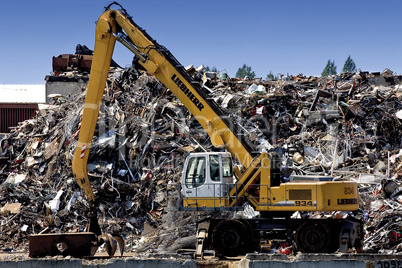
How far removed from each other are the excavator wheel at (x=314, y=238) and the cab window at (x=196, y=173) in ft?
8.41

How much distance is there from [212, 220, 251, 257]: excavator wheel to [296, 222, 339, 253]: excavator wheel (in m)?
1.21

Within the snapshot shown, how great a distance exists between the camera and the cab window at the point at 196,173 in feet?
38.7

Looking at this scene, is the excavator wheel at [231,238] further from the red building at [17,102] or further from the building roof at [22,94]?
the building roof at [22,94]

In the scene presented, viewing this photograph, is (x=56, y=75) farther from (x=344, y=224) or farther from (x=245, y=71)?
(x=245, y=71)

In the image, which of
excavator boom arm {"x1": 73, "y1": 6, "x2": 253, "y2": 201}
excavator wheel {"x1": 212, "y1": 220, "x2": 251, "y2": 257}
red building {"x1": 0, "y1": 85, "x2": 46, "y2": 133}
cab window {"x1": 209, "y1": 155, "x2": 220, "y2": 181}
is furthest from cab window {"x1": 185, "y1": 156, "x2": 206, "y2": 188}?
red building {"x1": 0, "y1": 85, "x2": 46, "y2": 133}

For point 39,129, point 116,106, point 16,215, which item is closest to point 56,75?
point 39,129

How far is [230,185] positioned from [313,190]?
6.21ft

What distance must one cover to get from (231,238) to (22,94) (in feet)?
78.7

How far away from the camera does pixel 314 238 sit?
1172 cm

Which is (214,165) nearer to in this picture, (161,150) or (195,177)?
(195,177)

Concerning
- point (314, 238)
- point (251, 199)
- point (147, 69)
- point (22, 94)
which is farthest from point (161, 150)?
point (22, 94)

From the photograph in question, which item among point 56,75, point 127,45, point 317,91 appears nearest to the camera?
point 127,45

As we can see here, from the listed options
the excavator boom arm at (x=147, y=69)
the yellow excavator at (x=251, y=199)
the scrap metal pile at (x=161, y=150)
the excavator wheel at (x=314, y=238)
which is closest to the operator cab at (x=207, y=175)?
the yellow excavator at (x=251, y=199)

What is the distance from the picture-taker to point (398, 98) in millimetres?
20906
